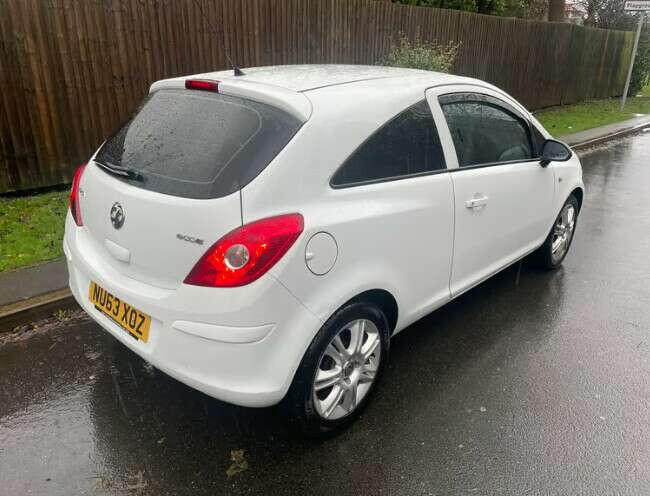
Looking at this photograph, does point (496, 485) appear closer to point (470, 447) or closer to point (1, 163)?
point (470, 447)

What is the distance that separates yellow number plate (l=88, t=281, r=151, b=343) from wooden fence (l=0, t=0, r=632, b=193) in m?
3.29

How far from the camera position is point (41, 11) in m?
5.67

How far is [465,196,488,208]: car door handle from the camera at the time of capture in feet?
10.5

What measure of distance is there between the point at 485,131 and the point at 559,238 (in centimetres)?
174

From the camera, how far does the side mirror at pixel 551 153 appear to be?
3987 mm

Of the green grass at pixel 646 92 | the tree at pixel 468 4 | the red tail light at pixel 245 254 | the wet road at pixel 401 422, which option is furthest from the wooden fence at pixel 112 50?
the green grass at pixel 646 92

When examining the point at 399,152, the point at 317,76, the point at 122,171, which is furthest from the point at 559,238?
the point at 122,171

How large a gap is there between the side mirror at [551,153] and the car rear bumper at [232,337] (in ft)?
8.39

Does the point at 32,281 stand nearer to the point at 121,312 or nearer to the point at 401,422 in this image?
the point at 121,312

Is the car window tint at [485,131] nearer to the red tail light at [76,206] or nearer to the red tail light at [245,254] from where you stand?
the red tail light at [245,254]

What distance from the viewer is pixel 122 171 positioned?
2.63 metres

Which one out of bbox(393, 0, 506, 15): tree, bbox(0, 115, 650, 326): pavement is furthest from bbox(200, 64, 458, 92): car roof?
bbox(393, 0, 506, 15): tree

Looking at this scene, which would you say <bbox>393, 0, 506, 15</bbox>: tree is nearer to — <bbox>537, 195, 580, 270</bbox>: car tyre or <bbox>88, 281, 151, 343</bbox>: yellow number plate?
<bbox>537, 195, 580, 270</bbox>: car tyre

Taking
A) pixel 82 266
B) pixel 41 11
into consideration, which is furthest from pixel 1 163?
pixel 82 266
